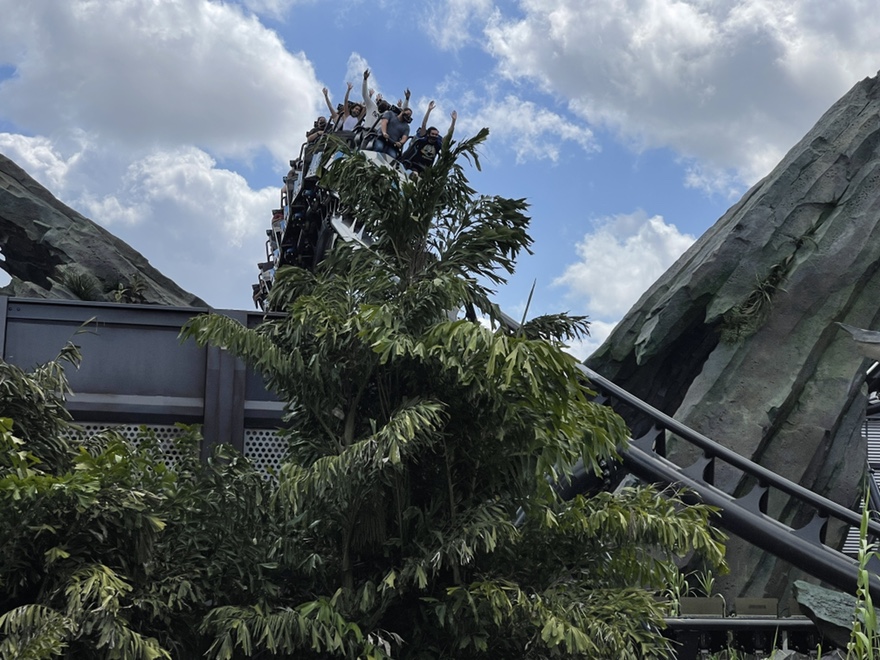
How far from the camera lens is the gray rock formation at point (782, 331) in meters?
14.2

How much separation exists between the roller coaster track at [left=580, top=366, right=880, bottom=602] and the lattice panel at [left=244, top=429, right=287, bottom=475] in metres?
2.43

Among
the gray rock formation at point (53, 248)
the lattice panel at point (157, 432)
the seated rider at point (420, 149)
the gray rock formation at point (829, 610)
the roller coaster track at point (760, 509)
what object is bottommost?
the gray rock formation at point (829, 610)

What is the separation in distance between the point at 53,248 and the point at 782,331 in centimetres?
1240

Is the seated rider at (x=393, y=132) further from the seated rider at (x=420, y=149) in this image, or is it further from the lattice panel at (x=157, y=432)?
A: the lattice panel at (x=157, y=432)

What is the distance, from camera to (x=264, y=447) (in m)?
7.89

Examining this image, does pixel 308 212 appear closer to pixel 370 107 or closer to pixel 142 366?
pixel 370 107

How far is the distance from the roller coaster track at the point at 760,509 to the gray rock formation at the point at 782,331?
528cm

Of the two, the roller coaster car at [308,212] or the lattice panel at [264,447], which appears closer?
the lattice panel at [264,447]

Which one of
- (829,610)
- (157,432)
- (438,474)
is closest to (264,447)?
(157,432)

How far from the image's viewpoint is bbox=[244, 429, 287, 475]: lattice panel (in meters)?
7.87

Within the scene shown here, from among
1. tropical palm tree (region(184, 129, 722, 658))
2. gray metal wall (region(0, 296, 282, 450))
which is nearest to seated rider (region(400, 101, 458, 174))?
gray metal wall (region(0, 296, 282, 450))

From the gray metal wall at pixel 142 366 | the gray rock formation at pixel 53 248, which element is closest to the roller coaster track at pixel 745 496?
the gray metal wall at pixel 142 366

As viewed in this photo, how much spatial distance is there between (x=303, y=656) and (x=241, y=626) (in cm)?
51

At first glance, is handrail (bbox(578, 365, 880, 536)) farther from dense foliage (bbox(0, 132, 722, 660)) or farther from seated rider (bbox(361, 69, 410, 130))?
seated rider (bbox(361, 69, 410, 130))
